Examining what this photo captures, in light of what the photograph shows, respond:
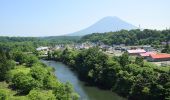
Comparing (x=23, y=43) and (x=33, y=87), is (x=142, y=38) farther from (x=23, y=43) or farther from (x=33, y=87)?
(x=33, y=87)

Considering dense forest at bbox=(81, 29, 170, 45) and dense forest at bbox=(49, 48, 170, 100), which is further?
dense forest at bbox=(81, 29, 170, 45)

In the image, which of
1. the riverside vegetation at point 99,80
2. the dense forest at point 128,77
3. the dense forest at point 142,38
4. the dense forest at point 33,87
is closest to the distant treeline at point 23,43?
the dense forest at point 142,38

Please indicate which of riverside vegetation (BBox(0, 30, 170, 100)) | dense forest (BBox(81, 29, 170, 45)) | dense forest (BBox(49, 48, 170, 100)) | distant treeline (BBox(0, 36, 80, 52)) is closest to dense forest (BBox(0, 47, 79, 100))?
riverside vegetation (BBox(0, 30, 170, 100))

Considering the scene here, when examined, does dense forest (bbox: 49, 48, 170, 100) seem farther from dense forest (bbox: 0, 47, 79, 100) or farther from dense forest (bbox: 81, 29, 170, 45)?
dense forest (bbox: 81, 29, 170, 45)

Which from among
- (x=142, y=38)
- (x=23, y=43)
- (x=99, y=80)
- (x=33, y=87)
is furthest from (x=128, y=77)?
(x=23, y=43)

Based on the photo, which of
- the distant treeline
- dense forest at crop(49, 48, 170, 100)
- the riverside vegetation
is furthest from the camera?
the distant treeline

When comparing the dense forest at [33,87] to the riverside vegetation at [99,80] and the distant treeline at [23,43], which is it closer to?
the riverside vegetation at [99,80]

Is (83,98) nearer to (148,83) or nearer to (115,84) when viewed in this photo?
(115,84)

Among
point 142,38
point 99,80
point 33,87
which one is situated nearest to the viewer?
point 33,87
